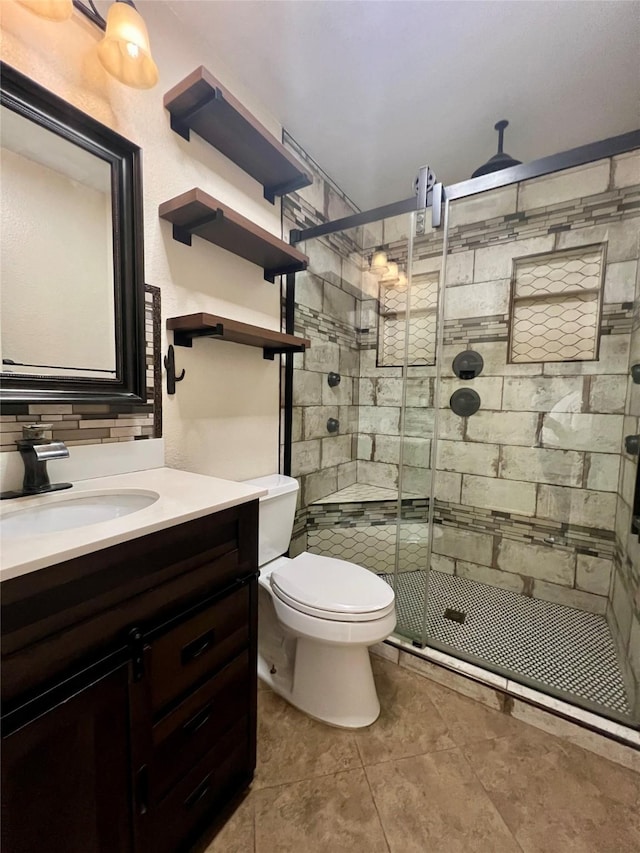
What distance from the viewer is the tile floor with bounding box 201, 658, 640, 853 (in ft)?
3.16

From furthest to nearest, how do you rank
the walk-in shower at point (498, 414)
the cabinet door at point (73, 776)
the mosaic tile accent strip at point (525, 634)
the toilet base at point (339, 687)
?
the walk-in shower at point (498, 414)
the mosaic tile accent strip at point (525, 634)
the toilet base at point (339, 687)
the cabinet door at point (73, 776)

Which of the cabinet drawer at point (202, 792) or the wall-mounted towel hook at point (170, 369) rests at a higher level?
the wall-mounted towel hook at point (170, 369)

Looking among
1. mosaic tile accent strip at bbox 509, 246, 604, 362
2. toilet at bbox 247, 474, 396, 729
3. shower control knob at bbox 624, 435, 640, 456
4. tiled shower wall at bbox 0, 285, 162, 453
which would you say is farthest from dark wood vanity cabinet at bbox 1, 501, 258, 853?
mosaic tile accent strip at bbox 509, 246, 604, 362

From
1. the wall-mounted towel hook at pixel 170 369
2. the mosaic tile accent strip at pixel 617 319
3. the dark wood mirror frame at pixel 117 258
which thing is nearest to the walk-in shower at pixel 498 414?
the mosaic tile accent strip at pixel 617 319

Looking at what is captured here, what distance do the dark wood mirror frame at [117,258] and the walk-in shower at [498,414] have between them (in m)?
0.88

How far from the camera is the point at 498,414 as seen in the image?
2213 millimetres

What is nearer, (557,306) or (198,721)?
(198,721)

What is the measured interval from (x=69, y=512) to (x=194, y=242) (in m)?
1.06

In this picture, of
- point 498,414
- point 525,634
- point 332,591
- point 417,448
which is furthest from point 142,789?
point 498,414

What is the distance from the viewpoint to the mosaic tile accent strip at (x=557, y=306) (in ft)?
6.36

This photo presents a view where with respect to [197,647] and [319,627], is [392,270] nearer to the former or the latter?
[319,627]

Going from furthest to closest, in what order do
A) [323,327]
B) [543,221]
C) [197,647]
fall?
[323,327], [543,221], [197,647]

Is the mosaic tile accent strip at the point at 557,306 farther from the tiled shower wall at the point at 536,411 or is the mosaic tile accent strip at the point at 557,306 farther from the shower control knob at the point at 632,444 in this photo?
the shower control knob at the point at 632,444

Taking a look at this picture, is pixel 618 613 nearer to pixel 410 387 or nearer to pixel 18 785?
pixel 410 387
